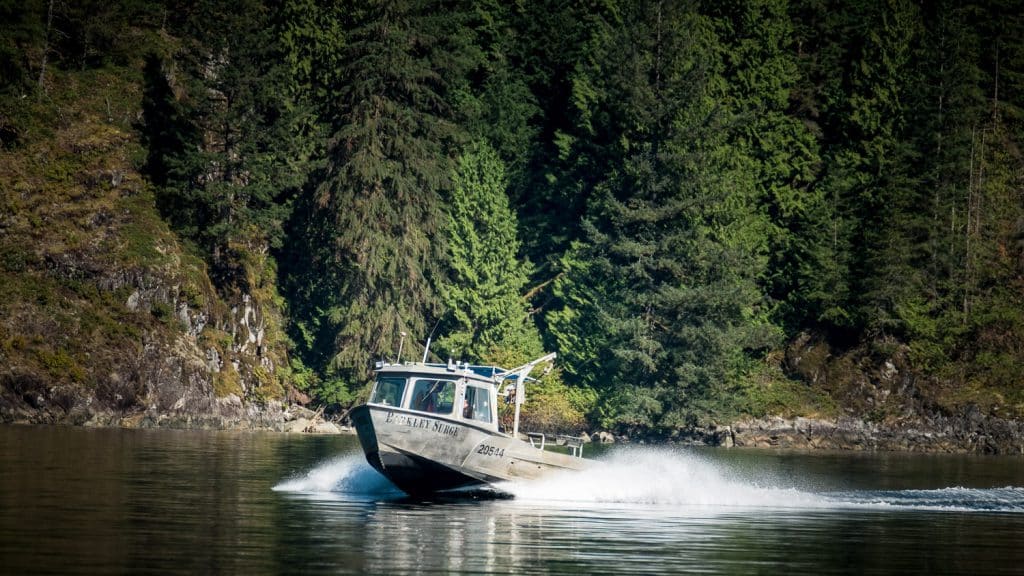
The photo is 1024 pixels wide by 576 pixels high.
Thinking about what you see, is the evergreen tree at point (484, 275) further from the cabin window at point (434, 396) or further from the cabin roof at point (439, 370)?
the cabin window at point (434, 396)

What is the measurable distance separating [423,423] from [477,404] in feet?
6.72

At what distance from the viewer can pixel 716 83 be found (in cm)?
8838

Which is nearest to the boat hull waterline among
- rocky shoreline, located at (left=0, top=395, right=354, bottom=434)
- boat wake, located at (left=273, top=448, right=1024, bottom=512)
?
boat wake, located at (left=273, top=448, right=1024, bottom=512)

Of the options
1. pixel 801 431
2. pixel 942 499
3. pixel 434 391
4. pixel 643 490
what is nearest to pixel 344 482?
pixel 434 391

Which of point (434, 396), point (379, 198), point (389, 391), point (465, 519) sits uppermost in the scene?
point (379, 198)

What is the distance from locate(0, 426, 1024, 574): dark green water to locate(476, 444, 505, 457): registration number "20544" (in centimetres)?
130

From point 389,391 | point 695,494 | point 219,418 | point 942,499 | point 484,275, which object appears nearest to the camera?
point 389,391

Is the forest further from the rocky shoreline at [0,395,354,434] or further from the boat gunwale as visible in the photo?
the boat gunwale

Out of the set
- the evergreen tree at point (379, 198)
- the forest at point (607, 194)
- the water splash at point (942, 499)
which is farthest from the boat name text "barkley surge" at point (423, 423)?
the evergreen tree at point (379, 198)

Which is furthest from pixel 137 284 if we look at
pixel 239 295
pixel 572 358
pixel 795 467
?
pixel 795 467

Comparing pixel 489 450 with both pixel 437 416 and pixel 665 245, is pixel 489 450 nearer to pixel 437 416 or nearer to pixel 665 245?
pixel 437 416

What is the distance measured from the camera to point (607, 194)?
83125 mm

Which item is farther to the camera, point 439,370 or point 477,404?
point 477,404

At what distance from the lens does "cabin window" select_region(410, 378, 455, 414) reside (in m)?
35.5
